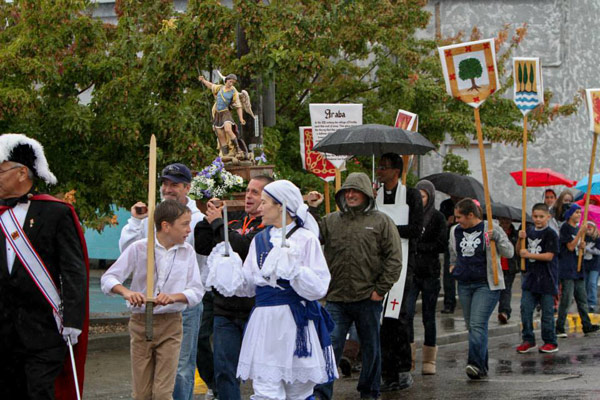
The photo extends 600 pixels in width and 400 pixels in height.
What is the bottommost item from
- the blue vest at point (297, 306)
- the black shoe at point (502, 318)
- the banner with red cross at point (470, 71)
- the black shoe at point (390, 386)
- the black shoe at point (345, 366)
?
the black shoe at point (502, 318)

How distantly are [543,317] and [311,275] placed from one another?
6435 millimetres

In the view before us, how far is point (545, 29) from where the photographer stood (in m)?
26.6

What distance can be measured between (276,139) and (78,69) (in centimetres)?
373

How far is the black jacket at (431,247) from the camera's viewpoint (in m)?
10.7

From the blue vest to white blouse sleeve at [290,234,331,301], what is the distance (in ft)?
0.42

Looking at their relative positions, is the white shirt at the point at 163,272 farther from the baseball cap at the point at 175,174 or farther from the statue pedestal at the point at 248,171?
the statue pedestal at the point at 248,171

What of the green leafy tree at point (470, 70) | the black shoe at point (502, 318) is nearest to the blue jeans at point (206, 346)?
the green leafy tree at point (470, 70)

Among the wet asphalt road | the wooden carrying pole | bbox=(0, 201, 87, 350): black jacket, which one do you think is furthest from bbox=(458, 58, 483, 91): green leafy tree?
bbox=(0, 201, 87, 350): black jacket

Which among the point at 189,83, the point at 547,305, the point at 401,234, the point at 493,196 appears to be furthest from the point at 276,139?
the point at 493,196

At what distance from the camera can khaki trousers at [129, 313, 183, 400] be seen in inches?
274

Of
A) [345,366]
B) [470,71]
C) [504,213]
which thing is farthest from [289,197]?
[504,213]

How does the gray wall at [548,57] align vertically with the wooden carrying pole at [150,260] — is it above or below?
above

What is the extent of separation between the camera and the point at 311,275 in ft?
22.0

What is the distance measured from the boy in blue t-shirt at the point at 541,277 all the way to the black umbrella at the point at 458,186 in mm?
3549
